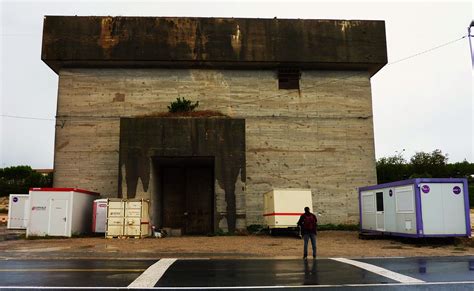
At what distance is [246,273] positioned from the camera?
479 inches

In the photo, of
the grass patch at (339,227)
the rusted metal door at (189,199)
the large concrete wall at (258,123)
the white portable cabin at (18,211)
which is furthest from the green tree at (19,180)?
the grass patch at (339,227)

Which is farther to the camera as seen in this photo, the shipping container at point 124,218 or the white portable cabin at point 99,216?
the white portable cabin at point 99,216

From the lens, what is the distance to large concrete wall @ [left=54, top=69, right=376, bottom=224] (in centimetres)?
3231

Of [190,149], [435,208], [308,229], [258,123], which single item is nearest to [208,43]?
[258,123]

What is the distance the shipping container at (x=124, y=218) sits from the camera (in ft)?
85.9

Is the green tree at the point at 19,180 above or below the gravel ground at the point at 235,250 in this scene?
above

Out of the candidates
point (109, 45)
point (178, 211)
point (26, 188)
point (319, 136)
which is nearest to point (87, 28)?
point (109, 45)

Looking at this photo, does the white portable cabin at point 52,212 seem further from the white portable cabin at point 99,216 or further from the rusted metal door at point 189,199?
the rusted metal door at point 189,199

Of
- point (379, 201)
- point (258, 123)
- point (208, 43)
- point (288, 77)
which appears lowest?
point (379, 201)

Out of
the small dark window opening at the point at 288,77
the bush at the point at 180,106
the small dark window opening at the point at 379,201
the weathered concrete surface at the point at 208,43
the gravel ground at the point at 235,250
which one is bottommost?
the gravel ground at the point at 235,250

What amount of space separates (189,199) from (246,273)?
72.7 feet

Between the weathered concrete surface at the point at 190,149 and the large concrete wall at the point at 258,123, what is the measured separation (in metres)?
3.16

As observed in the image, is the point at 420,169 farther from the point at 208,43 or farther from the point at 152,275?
the point at 152,275

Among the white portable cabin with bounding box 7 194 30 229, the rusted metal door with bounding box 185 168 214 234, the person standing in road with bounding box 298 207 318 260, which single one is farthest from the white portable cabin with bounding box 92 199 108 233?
the person standing in road with bounding box 298 207 318 260
